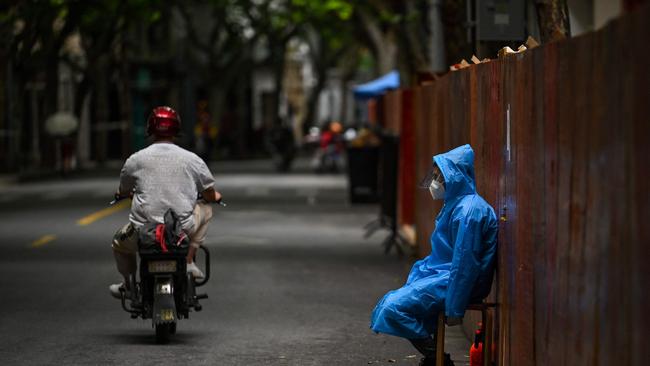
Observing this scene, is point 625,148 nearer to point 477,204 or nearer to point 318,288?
point 477,204

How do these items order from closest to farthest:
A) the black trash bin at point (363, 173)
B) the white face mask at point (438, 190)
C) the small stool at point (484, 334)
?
the small stool at point (484, 334)
the white face mask at point (438, 190)
the black trash bin at point (363, 173)

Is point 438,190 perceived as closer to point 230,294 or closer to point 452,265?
point 452,265

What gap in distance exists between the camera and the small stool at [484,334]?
8734 millimetres

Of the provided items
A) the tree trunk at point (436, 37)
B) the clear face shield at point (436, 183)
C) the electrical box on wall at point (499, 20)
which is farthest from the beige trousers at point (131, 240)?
the tree trunk at point (436, 37)

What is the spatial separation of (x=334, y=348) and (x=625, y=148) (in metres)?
5.25

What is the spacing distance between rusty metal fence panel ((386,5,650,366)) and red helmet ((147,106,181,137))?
2297 millimetres

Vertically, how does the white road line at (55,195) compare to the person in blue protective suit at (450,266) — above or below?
below

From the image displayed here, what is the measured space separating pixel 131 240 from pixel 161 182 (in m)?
0.49

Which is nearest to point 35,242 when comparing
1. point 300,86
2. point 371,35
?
point 371,35

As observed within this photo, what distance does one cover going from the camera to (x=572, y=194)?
22.8 feet

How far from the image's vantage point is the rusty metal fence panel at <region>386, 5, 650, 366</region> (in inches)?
228

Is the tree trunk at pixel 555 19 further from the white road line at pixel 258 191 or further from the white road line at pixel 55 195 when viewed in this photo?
the white road line at pixel 258 191

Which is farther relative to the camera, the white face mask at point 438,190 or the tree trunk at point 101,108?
the tree trunk at point 101,108

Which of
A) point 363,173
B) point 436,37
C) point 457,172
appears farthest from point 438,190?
point 363,173
